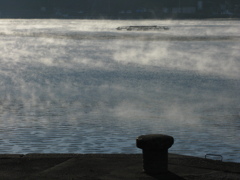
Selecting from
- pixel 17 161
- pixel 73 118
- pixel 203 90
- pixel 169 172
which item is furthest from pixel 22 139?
pixel 203 90

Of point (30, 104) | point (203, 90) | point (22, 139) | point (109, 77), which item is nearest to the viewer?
point (22, 139)

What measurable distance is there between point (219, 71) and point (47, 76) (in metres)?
12.5

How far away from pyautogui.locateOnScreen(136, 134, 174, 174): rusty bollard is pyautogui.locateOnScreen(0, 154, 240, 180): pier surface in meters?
0.16

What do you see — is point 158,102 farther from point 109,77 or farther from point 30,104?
point 109,77

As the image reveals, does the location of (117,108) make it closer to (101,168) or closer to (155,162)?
(101,168)

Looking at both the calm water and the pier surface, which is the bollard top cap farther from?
the calm water

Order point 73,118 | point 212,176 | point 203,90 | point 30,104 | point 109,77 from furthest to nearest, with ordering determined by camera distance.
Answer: point 109,77, point 203,90, point 30,104, point 73,118, point 212,176

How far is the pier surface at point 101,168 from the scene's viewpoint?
35.2 ft

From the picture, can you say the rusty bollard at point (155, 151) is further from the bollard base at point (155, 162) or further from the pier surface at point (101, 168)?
the pier surface at point (101, 168)

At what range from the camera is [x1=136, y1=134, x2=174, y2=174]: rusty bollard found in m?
10.9

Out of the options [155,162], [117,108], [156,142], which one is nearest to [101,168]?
[155,162]

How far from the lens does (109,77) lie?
4050 cm

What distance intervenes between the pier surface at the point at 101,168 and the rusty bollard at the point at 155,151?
16 cm

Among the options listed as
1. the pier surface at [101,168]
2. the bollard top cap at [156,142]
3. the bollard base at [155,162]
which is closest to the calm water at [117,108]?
the pier surface at [101,168]
